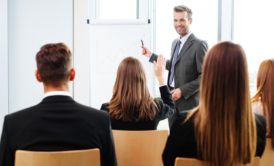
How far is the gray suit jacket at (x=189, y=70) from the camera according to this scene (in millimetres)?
3361

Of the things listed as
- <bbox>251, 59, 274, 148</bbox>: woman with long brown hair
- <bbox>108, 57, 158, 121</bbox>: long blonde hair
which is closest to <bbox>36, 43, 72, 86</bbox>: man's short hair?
<bbox>108, 57, 158, 121</bbox>: long blonde hair

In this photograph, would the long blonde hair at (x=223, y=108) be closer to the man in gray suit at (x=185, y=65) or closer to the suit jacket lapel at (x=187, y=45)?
the man in gray suit at (x=185, y=65)

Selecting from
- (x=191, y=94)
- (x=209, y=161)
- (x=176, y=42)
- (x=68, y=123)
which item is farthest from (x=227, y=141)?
(x=176, y=42)

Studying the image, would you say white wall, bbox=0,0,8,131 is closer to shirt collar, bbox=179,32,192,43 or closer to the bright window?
shirt collar, bbox=179,32,192,43

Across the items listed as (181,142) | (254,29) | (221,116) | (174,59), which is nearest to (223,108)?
(221,116)

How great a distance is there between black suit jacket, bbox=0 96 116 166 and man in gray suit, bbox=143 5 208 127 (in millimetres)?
1796

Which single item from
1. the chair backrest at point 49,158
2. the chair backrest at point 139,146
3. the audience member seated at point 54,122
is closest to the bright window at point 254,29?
the chair backrest at point 139,146

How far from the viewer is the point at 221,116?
1.48 metres

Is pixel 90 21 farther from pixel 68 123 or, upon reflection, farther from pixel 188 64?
pixel 68 123

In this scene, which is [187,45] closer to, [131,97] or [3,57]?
[131,97]

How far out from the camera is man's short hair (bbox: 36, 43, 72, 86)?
65.1 inches

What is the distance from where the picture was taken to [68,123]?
63.3 inches

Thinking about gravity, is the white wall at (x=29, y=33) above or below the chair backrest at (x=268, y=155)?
above

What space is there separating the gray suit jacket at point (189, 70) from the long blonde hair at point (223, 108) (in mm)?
1847
